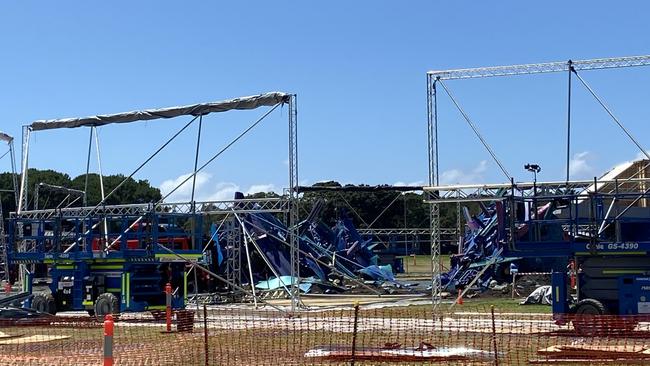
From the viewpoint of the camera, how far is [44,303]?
28750 millimetres

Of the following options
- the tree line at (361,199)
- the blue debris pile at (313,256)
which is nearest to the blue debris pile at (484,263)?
the blue debris pile at (313,256)

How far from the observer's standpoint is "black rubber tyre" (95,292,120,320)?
27.7 m

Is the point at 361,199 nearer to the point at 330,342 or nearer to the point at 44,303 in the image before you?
the point at 44,303

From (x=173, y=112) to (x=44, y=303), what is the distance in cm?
698

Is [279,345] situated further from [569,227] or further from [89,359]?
[569,227]

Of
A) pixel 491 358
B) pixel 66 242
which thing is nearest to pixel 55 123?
pixel 66 242

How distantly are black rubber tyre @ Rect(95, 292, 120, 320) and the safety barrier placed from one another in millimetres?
752

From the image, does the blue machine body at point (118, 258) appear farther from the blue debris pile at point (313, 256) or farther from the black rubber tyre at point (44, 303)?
the blue debris pile at point (313, 256)

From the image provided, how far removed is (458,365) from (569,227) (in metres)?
8.61

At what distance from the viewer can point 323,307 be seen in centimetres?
3297

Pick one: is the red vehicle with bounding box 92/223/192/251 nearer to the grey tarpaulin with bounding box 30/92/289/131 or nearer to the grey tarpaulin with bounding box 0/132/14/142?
the grey tarpaulin with bounding box 30/92/289/131

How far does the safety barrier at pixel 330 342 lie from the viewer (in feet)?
53.9

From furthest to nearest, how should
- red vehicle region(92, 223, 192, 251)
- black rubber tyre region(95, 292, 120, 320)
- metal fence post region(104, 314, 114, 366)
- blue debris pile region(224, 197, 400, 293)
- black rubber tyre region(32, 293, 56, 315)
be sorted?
blue debris pile region(224, 197, 400, 293) < black rubber tyre region(32, 293, 56, 315) < red vehicle region(92, 223, 192, 251) < black rubber tyre region(95, 292, 120, 320) < metal fence post region(104, 314, 114, 366)

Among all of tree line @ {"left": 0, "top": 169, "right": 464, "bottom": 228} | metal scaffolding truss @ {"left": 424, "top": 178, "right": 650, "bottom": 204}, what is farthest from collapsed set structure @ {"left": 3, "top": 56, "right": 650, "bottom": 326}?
tree line @ {"left": 0, "top": 169, "right": 464, "bottom": 228}
